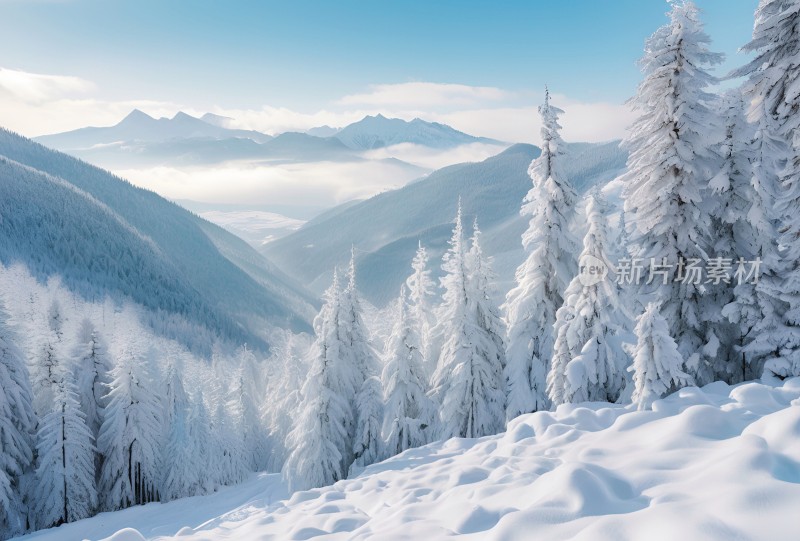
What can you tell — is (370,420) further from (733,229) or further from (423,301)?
(733,229)

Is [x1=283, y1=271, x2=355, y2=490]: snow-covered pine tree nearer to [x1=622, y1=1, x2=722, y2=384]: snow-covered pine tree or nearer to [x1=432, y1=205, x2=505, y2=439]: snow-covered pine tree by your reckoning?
[x1=432, y1=205, x2=505, y2=439]: snow-covered pine tree

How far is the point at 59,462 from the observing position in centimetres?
3344

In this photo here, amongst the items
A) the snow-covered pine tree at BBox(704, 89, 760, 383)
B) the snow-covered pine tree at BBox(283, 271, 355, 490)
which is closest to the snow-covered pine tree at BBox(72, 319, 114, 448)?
the snow-covered pine tree at BBox(283, 271, 355, 490)

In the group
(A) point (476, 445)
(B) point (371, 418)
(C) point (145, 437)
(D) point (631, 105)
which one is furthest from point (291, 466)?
(D) point (631, 105)

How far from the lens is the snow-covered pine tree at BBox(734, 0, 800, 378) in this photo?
48.3 ft

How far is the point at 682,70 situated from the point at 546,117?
17.4 feet

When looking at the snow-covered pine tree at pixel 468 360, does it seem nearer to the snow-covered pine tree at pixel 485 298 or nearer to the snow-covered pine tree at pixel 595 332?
the snow-covered pine tree at pixel 485 298

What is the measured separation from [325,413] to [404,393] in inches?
165

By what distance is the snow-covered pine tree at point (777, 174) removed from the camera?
1473cm

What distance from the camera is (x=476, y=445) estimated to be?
1344 centimetres

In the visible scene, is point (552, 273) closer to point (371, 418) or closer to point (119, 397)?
point (371, 418)

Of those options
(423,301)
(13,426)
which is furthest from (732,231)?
(13,426)

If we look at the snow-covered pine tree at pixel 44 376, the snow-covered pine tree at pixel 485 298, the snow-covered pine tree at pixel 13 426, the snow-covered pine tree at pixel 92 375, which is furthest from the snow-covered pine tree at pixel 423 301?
the snow-covered pine tree at pixel 44 376

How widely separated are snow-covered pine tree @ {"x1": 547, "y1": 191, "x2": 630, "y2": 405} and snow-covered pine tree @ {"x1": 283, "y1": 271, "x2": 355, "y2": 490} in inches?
463
